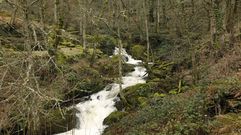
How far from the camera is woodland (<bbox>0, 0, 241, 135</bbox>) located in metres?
8.06

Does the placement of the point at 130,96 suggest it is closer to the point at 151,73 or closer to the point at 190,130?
the point at 151,73

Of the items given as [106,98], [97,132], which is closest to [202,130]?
[97,132]

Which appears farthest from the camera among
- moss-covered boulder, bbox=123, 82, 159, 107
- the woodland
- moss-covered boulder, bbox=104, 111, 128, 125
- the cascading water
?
moss-covered boulder, bbox=123, 82, 159, 107

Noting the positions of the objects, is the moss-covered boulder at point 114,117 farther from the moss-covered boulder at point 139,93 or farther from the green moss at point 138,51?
the green moss at point 138,51

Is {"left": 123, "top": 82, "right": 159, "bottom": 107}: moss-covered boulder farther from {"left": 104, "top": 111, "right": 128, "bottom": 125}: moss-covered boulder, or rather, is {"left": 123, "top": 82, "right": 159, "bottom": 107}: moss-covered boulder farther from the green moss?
the green moss

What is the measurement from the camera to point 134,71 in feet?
77.9

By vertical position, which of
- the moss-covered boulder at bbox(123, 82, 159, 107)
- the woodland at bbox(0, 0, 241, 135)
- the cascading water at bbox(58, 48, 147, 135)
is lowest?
the cascading water at bbox(58, 48, 147, 135)

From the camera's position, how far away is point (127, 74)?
22.9 metres

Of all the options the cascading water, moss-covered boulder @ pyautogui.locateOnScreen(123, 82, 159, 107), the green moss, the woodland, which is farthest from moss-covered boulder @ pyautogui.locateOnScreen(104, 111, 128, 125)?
the green moss

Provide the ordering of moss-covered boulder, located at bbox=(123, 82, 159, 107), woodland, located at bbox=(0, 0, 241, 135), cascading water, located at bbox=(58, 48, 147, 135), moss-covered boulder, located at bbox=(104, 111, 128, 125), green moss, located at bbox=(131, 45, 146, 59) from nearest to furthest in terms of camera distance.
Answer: woodland, located at bbox=(0, 0, 241, 135) → moss-covered boulder, located at bbox=(104, 111, 128, 125) → cascading water, located at bbox=(58, 48, 147, 135) → moss-covered boulder, located at bbox=(123, 82, 159, 107) → green moss, located at bbox=(131, 45, 146, 59)

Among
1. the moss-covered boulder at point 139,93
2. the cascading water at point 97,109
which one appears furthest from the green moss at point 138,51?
the moss-covered boulder at point 139,93

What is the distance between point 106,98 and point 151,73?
3.17 metres

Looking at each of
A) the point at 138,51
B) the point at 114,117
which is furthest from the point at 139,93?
the point at 138,51

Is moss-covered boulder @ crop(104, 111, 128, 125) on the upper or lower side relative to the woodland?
lower
